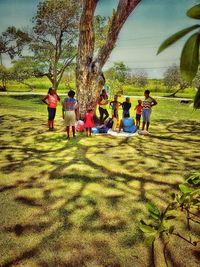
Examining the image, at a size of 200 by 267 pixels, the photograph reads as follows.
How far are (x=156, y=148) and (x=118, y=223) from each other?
13.8 ft

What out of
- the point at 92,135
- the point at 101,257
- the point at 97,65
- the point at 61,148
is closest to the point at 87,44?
the point at 97,65

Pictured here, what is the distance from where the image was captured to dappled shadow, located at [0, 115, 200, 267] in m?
2.76

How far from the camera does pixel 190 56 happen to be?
55 cm

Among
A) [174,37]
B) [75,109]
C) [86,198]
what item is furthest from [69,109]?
[174,37]

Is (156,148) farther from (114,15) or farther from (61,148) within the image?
(114,15)

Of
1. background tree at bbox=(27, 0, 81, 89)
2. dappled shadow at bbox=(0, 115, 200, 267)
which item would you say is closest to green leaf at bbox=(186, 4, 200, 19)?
dappled shadow at bbox=(0, 115, 200, 267)

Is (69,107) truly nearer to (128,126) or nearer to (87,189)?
(128,126)

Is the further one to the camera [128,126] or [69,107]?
[128,126]

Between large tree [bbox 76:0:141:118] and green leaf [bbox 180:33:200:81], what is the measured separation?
27.4ft

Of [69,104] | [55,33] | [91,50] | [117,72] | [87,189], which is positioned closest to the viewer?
[87,189]

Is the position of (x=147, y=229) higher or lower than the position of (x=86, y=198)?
higher

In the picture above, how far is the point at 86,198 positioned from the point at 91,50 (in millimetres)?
6478

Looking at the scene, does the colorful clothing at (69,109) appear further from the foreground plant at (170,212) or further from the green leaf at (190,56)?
the green leaf at (190,56)

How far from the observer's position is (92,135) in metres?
8.79
